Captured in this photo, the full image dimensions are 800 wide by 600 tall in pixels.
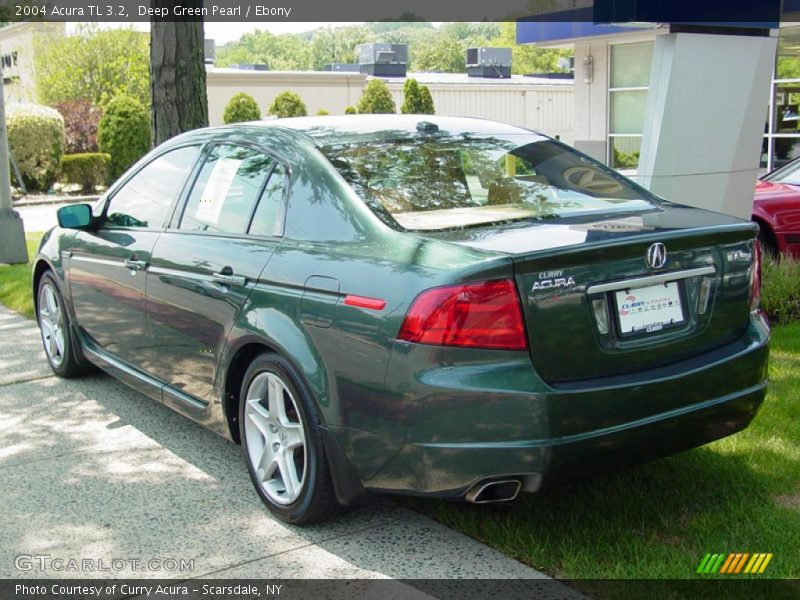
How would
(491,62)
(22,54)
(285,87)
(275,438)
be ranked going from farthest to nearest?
(491,62)
(22,54)
(285,87)
(275,438)

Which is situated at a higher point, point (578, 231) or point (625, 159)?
point (578, 231)

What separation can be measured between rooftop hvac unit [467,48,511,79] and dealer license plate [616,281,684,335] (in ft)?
166

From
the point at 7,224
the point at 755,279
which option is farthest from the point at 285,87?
the point at 755,279

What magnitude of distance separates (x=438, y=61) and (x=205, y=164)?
15100 cm

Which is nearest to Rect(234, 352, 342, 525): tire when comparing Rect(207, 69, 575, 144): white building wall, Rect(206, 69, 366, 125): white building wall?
Rect(206, 69, 366, 125): white building wall

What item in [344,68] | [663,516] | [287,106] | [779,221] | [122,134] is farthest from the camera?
[344,68]

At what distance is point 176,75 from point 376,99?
32.3 m

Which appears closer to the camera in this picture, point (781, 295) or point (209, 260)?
point (209, 260)

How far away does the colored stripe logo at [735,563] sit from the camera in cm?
354

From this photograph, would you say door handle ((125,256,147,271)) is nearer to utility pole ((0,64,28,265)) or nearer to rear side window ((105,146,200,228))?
rear side window ((105,146,200,228))

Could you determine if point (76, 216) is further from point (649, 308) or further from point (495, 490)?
point (649, 308)

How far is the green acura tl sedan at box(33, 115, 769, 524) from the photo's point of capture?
11.1ft

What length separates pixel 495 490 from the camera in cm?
352

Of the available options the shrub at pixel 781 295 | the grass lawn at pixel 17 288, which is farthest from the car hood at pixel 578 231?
the grass lawn at pixel 17 288
